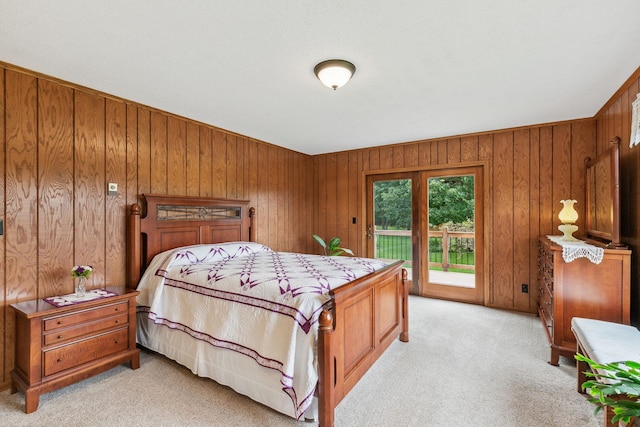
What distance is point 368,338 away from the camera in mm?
2283

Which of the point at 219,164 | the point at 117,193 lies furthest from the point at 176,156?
the point at 117,193

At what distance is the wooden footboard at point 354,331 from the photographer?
1745 mm

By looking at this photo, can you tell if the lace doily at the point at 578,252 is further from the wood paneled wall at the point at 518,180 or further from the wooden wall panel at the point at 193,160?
the wooden wall panel at the point at 193,160

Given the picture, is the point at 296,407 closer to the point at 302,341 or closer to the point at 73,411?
the point at 302,341

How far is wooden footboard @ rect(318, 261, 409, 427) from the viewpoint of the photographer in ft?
5.73

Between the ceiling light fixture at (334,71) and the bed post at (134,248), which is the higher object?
the ceiling light fixture at (334,71)

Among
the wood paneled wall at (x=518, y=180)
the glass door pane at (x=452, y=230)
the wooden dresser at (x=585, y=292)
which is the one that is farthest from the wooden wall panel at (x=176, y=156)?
the wooden dresser at (x=585, y=292)

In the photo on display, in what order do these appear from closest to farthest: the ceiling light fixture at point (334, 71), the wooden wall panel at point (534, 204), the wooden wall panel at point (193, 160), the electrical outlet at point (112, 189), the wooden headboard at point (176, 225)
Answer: the ceiling light fixture at point (334, 71)
the electrical outlet at point (112, 189)
the wooden headboard at point (176, 225)
the wooden wall panel at point (193, 160)
the wooden wall panel at point (534, 204)

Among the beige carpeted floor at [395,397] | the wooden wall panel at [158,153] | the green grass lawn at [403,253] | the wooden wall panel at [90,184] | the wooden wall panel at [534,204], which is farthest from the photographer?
the green grass lawn at [403,253]

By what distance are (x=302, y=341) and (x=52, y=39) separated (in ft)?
8.11

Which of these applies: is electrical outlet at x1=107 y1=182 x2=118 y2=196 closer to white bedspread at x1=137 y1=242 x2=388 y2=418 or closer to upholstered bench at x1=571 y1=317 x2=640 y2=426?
white bedspread at x1=137 y1=242 x2=388 y2=418

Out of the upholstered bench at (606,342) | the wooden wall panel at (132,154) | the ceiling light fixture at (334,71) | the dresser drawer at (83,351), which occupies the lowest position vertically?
the dresser drawer at (83,351)

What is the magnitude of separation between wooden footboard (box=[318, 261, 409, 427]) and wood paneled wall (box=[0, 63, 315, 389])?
2327mm

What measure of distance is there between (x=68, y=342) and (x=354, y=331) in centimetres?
206
